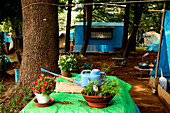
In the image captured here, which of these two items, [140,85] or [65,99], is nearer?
[65,99]

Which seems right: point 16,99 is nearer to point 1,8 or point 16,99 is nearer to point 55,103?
point 55,103

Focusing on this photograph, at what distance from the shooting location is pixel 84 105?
2078 mm

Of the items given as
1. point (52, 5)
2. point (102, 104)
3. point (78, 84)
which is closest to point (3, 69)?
point (52, 5)

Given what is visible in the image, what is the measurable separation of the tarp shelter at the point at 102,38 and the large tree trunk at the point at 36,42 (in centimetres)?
1206

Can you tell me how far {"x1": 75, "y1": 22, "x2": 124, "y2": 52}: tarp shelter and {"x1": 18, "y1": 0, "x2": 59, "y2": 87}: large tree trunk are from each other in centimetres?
1206

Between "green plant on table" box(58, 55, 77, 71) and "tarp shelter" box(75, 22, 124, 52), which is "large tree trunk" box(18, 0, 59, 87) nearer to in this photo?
"green plant on table" box(58, 55, 77, 71)

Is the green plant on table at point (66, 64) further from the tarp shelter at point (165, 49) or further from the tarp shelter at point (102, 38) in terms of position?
the tarp shelter at point (102, 38)

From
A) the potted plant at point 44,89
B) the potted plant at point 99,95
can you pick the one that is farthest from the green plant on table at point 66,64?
the potted plant at point 99,95

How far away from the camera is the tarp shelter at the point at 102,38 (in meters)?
16.0

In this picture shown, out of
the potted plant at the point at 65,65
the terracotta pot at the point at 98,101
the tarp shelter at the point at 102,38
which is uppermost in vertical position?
the tarp shelter at the point at 102,38

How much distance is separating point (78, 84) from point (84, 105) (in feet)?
2.58

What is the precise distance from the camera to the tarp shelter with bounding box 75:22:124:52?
52.4 ft

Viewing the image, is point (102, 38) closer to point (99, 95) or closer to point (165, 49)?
point (165, 49)

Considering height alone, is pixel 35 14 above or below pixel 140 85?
above
